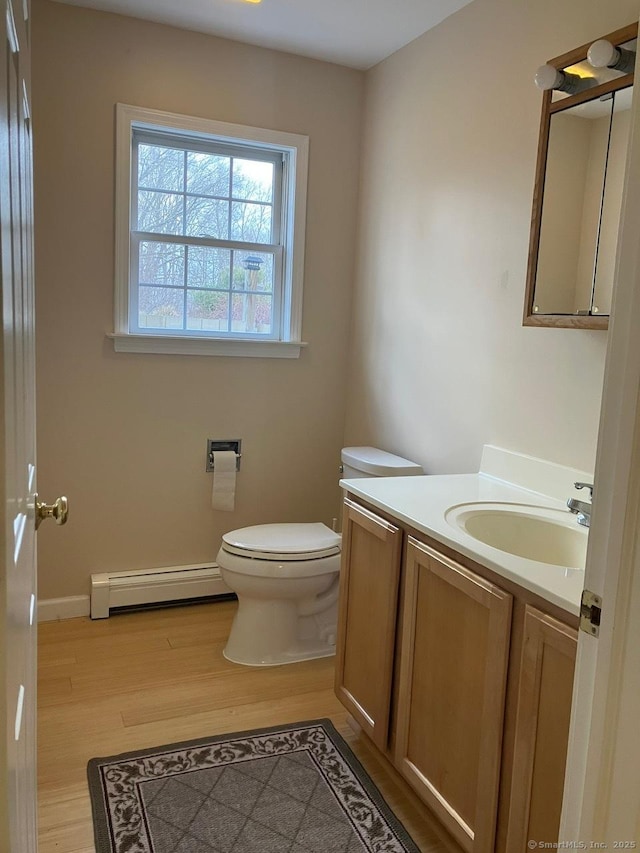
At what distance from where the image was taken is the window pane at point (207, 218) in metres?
3.05

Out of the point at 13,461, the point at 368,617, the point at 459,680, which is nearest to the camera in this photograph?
the point at 13,461

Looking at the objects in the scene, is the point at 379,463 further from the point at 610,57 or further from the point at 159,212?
the point at 610,57

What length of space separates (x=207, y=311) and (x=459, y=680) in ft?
6.91

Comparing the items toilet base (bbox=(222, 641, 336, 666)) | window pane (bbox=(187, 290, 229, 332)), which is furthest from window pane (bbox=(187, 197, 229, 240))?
toilet base (bbox=(222, 641, 336, 666))

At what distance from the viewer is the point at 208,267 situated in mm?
3109

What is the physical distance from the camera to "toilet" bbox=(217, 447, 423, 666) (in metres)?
2.58

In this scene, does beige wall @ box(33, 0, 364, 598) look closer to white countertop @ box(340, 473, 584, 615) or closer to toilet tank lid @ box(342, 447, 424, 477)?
toilet tank lid @ box(342, 447, 424, 477)

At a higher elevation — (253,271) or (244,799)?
(253,271)

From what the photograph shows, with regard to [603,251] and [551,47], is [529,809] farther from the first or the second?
[551,47]

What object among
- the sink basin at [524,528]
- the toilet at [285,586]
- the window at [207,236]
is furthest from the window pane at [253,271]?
the sink basin at [524,528]

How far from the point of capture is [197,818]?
181 cm

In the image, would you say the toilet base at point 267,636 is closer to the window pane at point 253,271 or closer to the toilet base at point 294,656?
the toilet base at point 294,656

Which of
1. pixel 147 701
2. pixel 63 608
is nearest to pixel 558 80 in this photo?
pixel 147 701

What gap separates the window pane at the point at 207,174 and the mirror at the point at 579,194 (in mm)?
1582
